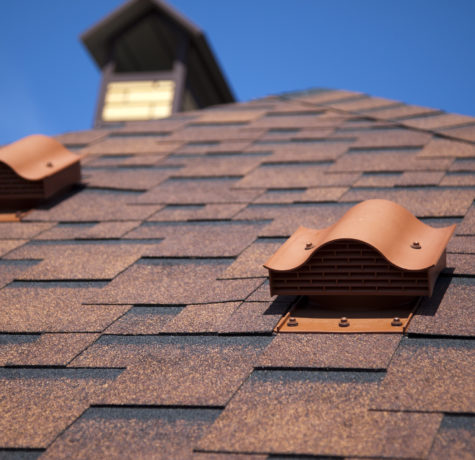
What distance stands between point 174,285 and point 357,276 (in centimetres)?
92

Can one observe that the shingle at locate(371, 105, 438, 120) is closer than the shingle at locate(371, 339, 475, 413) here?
No

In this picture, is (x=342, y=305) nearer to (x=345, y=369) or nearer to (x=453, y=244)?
(x=345, y=369)

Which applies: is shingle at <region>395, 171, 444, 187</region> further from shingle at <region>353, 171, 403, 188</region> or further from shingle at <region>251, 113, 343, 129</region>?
shingle at <region>251, 113, 343, 129</region>

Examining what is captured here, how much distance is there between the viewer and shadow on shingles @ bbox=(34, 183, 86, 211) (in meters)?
4.96

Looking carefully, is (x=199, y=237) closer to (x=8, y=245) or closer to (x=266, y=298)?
(x=266, y=298)

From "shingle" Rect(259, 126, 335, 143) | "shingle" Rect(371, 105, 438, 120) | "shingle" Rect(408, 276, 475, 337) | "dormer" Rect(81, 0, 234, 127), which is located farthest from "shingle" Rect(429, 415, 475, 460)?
"dormer" Rect(81, 0, 234, 127)

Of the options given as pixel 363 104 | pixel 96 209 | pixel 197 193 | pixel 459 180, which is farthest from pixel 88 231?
pixel 363 104

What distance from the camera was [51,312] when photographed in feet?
10.8

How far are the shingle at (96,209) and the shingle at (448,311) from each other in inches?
84.3

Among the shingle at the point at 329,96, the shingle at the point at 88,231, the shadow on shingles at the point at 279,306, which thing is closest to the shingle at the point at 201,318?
the shadow on shingles at the point at 279,306

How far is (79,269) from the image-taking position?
3.77 m

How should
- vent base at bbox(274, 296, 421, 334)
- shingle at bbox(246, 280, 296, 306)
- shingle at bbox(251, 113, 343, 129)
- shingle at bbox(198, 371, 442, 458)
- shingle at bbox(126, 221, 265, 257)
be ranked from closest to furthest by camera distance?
shingle at bbox(198, 371, 442, 458) < vent base at bbox(274, 296, 421, 334) < shingle at bbox(246, 280, 296, 306) < shingle at bbox(126, 221, 265, 257) < shingle at bbox(251, 113, 343, 129)

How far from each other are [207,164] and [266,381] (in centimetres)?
346

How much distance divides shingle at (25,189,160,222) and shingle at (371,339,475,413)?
241cm
